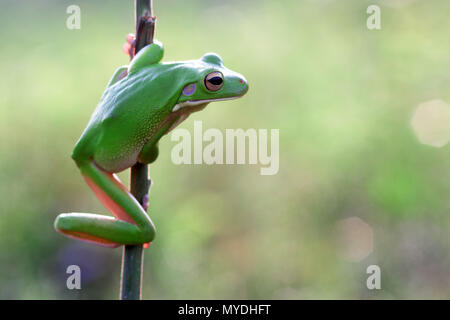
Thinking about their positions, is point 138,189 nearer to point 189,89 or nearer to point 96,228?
point 96,228

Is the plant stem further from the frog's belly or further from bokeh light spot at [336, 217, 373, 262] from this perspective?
bokeh light spot at [336, 217, 373, 262]

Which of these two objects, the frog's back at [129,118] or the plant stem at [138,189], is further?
the frog's back at [129,118]

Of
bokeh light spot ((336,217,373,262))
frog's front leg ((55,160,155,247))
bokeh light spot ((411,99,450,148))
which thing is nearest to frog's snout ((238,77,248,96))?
frog's front leg ((55,160,155,247))

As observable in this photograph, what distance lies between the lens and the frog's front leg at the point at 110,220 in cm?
142

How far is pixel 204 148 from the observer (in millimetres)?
3469

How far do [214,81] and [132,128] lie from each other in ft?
0.87

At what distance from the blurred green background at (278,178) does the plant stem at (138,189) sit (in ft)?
6.47

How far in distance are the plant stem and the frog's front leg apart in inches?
1.6

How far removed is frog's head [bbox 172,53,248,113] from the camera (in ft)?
4.74

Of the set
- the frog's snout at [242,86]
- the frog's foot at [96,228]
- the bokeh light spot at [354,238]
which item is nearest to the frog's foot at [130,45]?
the frog's snout at [242,86]

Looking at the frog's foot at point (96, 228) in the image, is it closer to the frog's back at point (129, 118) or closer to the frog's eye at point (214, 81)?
the frog's back at point (129, 118)

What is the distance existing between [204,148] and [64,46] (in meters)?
2.72

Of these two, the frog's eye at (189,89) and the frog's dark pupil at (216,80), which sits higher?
the frog's dark pupil at (216,80)

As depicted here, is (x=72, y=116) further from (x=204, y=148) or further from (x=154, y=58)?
(x=154, y=58)
